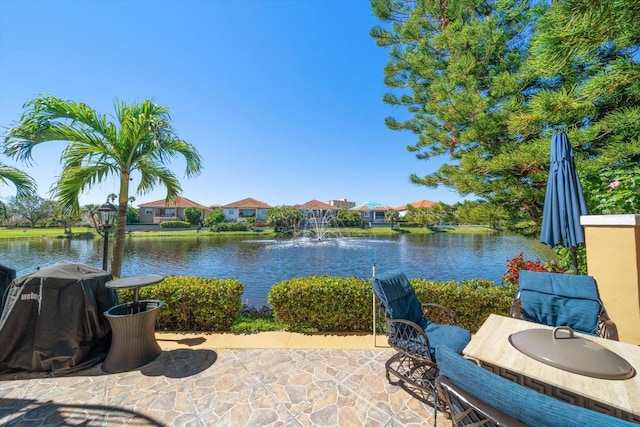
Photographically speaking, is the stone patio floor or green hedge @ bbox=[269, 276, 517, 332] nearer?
the stone patio floor

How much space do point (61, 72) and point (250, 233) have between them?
26.7m

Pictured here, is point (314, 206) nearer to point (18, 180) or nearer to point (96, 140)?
point (18, 180)

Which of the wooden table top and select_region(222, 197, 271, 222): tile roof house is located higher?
select_region(222, 197, 271, 222): tile roof house

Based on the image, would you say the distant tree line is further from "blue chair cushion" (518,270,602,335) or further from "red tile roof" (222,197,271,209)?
"red tile roof" (222,197,271,209)

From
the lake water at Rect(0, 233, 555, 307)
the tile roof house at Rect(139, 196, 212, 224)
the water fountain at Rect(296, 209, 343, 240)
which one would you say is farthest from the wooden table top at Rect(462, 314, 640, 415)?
the tile roof house at Rect(139, 196, 212, 224)

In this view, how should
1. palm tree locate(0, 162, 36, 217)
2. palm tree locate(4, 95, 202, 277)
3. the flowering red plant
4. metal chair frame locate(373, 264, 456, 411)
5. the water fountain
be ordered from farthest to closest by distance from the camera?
the water fountain, palm tree locate(0, 162, 36, 217), the flowering red plant, palm tree locate(4, 95, 202, 277), metal chair frame locate(373, 264, 456, 411)

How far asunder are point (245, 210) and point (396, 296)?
149 feet

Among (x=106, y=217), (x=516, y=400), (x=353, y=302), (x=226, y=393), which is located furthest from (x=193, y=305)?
(x=516, y=400)

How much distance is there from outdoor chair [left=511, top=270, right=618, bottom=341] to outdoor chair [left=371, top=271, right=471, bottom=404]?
32.7 inches

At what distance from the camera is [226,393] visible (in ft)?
7.43

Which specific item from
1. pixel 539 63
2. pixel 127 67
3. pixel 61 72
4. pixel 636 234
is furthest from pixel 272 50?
pixel 636 234

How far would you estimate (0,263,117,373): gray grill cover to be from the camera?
246cm

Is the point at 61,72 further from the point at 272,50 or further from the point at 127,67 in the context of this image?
the point at 272,50

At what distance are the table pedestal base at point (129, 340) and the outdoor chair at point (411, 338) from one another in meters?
2.56
